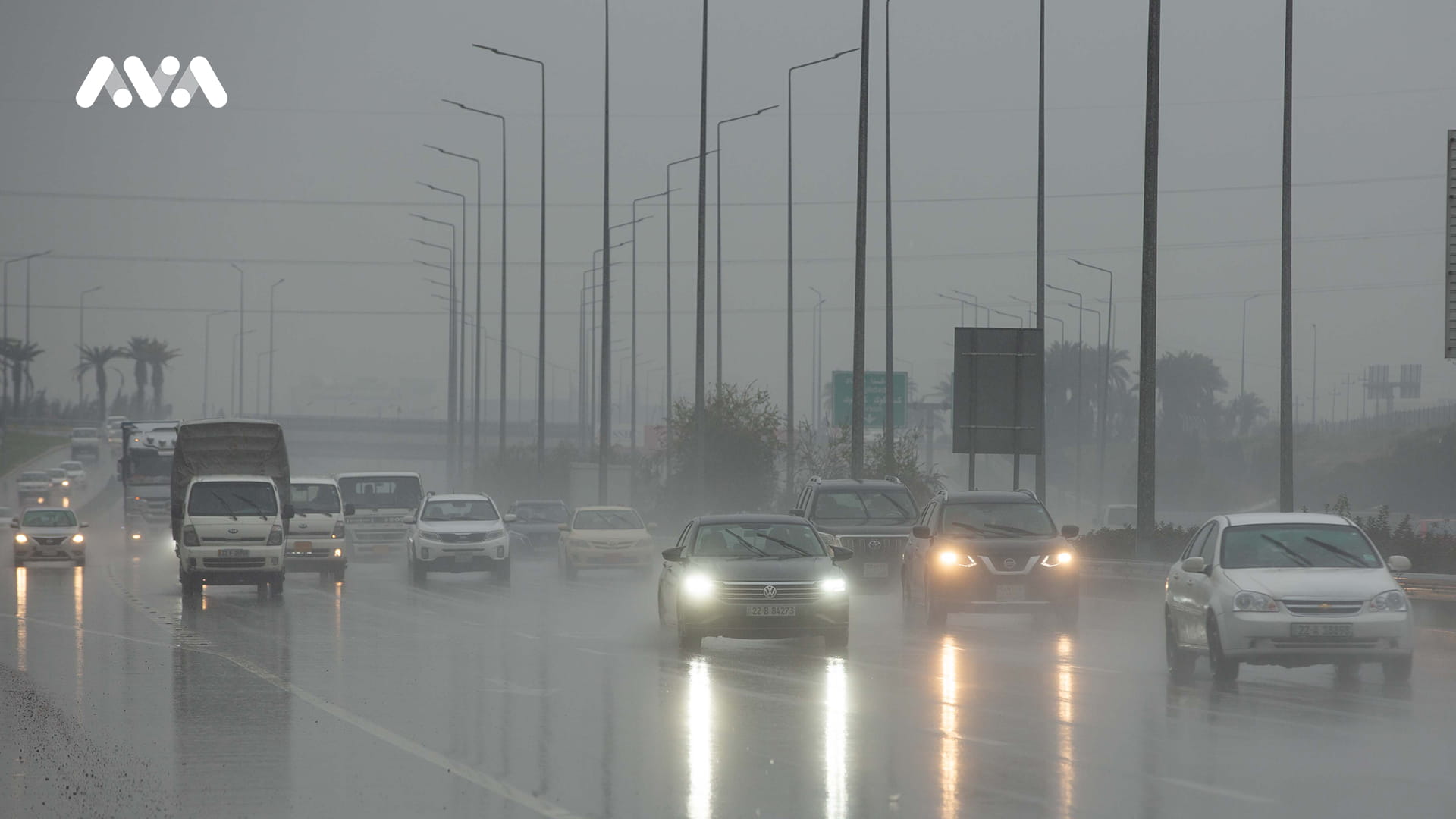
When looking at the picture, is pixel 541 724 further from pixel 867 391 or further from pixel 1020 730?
pixel 867 391

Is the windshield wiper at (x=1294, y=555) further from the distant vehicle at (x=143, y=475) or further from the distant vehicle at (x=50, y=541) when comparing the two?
the distant vehicle at (x=143, y=475)

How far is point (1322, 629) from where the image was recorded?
17391mm

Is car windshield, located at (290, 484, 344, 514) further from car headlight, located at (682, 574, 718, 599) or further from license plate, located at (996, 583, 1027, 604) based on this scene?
car headlight, located at (682, 574, 718, 599)

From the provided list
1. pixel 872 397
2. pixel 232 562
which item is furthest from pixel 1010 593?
pixel 872 397

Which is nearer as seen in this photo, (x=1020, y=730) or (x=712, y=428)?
(x=1020, y=730)

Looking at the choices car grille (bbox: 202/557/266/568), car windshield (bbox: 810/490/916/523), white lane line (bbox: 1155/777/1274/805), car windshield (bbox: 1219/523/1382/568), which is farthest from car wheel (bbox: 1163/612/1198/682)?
car grille (bbox: 202/557/266/568)

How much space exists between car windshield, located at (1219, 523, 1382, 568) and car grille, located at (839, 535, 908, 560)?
45.6ft

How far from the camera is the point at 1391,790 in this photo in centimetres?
1147

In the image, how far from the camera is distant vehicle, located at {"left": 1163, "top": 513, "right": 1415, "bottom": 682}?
17.4 meters

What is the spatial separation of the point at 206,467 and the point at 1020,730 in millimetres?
33930

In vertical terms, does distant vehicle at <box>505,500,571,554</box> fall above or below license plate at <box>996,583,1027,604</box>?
below

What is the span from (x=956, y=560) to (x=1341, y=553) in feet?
25.9

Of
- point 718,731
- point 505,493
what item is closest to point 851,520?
point 718,731

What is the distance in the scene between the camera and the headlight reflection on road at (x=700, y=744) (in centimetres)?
1092
